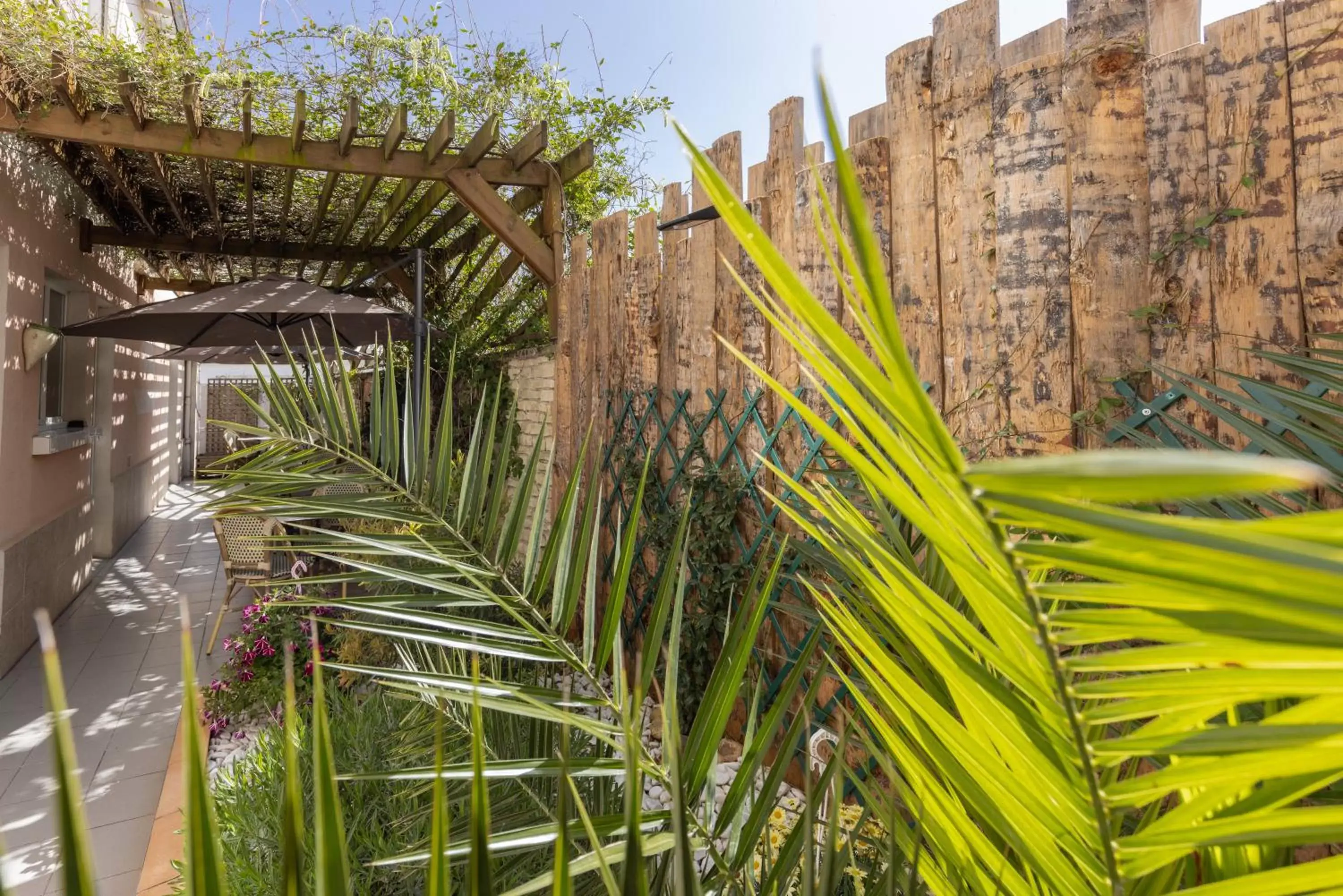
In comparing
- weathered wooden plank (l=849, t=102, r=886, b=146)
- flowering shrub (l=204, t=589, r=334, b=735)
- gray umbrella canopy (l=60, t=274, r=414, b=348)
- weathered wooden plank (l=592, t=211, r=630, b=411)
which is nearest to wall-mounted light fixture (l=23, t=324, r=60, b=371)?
gray umbrella canopy (l=60, t=274, r=414, b=348)

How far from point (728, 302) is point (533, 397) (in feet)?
7.10

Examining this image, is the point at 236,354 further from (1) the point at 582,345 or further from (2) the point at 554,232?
(1) the point at 582,345

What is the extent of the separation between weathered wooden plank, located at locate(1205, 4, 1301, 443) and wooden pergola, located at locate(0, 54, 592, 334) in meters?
3.13

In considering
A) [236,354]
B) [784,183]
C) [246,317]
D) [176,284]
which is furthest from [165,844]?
[176,284]

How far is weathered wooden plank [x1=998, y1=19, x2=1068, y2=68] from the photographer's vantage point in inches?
68.1

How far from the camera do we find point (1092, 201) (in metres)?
1.65

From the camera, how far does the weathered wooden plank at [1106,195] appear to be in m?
1.60

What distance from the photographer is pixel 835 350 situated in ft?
0.86

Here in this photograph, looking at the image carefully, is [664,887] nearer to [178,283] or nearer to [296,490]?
[296,490]

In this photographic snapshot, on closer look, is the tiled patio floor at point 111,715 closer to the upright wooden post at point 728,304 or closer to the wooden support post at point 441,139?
the upright wooden post at point 728,304

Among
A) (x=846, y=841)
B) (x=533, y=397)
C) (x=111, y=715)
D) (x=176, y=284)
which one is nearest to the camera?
(x=846, y=841)

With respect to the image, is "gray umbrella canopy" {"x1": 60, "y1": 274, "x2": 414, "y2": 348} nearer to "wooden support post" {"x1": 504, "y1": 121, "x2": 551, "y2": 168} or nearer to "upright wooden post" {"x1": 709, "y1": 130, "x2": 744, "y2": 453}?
"wooden support post" {"x1": 504, "y1": 121, "x2": 551, "y2": 168}

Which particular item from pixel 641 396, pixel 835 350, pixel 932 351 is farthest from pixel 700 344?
pixel 835 350

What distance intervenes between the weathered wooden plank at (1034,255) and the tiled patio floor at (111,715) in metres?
1.70
